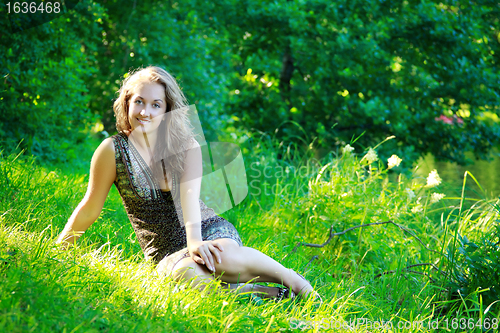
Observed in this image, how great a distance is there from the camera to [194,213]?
2160mm

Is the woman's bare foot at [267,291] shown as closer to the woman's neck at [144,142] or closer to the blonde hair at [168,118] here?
the blonde hair at [168,118]

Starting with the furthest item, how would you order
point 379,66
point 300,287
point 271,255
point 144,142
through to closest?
point 379,66 < point 271,255 < point 144,142 < point 300,287

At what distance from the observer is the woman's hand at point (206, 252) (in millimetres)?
2010

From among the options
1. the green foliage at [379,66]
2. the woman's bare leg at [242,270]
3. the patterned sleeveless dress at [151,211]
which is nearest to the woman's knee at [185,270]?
the woman's bare leg at [242,270]

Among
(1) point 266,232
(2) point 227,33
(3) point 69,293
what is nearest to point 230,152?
(2) point 227,33

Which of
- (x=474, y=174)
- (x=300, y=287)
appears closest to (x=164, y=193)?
(x=300, y=287)

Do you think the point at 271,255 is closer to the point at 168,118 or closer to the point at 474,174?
the point at 168,118

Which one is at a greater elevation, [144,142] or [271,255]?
[144,142]

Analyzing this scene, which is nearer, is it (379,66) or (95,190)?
(95,190)

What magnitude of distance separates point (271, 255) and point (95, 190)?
1159 mm

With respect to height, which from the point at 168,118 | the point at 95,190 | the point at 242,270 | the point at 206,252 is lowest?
the point at 242,270

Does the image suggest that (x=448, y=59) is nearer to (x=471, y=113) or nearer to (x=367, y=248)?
(x=471, y=113)

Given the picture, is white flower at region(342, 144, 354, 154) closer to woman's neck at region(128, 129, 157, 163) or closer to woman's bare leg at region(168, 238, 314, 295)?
woman's bare leg at region(168, 238, 314, 295)

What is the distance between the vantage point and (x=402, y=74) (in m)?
5.79
